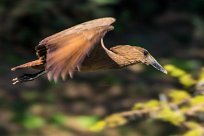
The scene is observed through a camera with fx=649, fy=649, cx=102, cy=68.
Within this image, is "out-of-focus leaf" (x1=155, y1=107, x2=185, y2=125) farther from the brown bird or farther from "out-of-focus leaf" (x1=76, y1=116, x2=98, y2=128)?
"out-of-focus leaf" (x1=76, y1=116, x2=98, y2=128)

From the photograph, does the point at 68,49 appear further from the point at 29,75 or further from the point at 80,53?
the point at 29,75

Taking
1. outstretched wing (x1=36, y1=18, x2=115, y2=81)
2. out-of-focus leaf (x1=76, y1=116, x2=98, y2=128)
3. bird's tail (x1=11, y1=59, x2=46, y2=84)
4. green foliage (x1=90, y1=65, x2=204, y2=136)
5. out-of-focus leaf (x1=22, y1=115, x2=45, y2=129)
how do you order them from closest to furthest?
outstretched wing (x1=36, y1=18, x2=115, y2=81) → bird's tail (x1=11, y1=59, x2=46, y2=84) → green foliage (x1=90, y1=65, x2=204, y2=136) → out-of-focus leaf (x1=22, y1=115, x2=45, y2=129) → out-of-focus leaf (x1=76, y1=116, x2=98, y2=128)

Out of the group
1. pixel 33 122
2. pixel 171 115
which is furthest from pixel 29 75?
pixel 33 122

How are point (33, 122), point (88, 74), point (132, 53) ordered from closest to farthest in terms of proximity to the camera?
point (132, 53) < point (33, 122) < point (88, 74)

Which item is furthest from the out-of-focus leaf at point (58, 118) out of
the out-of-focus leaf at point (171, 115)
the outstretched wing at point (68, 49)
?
the outstretched wing at point (68, 49)

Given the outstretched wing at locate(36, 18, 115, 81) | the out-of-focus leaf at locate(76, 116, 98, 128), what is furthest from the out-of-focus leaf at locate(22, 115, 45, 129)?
the outstretched wing at locate(36, 18, 115, 81)

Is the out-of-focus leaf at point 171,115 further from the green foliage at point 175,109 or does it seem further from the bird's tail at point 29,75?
the bird's tail at point 29,75

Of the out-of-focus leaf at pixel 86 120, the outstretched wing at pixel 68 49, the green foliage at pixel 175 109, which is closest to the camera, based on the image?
the outstretched wing at pixel 68 49

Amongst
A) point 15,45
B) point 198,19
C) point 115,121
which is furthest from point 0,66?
point 115,121
